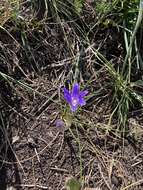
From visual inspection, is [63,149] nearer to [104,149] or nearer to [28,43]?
[104,149]

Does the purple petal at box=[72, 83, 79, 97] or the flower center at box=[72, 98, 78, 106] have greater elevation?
the purple petal at box=[72, 83, 79, 97]

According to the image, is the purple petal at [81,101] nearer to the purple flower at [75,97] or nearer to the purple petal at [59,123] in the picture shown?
the purple flower at [75,97]

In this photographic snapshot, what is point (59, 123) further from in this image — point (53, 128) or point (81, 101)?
point (81, 101)

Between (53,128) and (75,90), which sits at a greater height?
(75,90)

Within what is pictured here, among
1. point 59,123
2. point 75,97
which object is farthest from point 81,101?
point 59,123

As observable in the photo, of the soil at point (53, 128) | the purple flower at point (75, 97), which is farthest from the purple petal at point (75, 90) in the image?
the soil at point (53, 128)

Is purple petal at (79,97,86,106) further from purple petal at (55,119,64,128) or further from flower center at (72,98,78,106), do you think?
purple petal at (55,119,64,128)

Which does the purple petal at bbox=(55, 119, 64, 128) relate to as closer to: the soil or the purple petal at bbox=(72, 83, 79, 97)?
the soil

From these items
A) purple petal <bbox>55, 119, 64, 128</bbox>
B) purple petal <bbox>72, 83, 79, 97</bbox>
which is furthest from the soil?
purple petal <bbox>72, 83, 79, 97</bbox>

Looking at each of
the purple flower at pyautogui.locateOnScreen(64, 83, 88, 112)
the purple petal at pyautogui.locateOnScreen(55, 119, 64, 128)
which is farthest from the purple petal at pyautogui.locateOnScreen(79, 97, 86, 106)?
the purple petal at pyautogui.locateOnScreen(55, 119, 64, 128)
